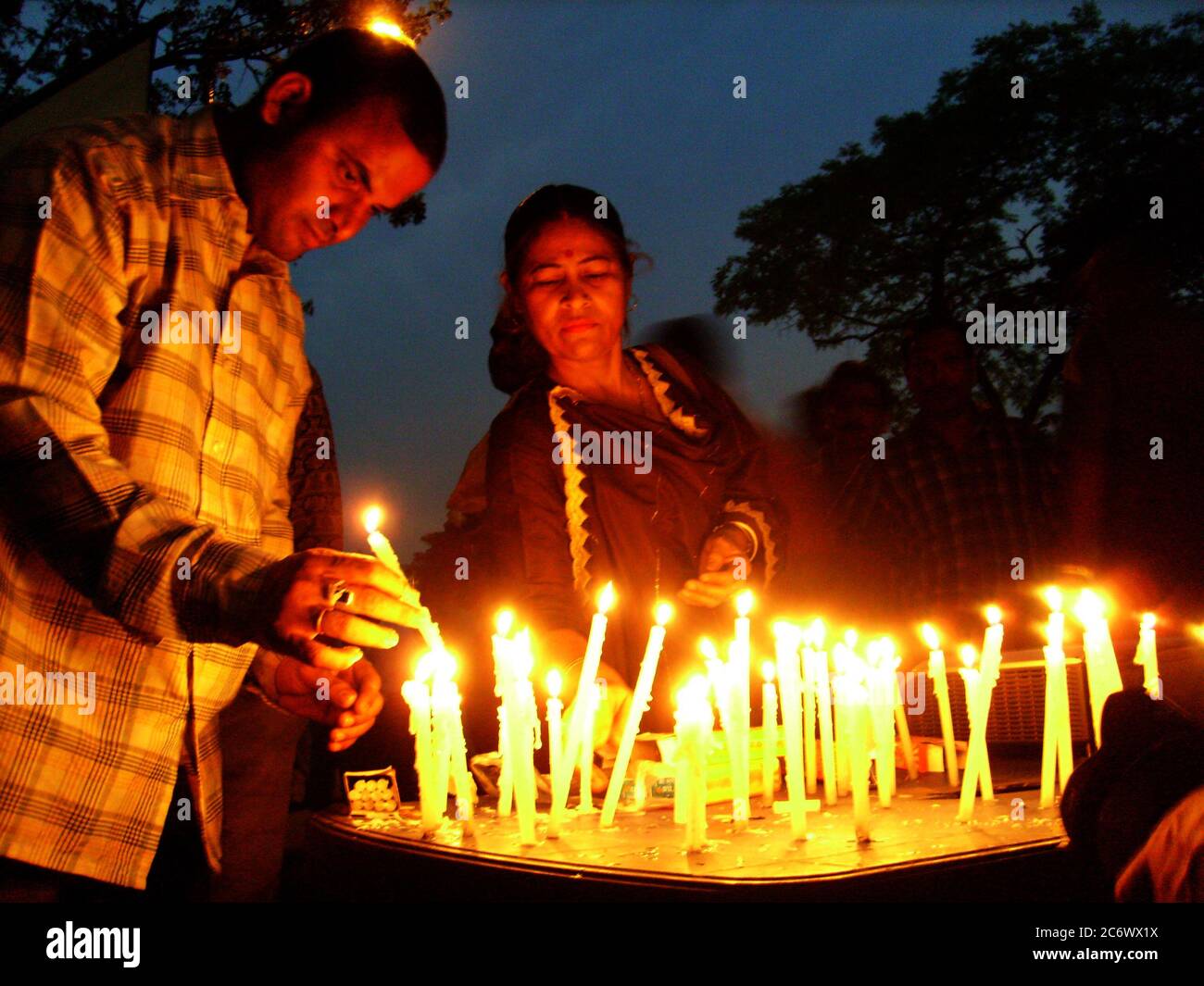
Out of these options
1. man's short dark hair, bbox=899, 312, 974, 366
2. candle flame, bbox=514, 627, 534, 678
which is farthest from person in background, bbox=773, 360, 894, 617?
candle flame, bbox=514, 627, 534, 678

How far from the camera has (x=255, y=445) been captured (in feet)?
6.29

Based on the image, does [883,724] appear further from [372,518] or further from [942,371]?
[942,371]

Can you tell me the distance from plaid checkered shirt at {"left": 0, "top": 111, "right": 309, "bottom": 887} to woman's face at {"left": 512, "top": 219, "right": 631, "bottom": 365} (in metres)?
1.36

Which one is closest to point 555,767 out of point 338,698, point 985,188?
point 338,698

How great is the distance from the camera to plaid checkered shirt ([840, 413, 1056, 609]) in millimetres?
3818

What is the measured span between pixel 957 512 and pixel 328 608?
10.2ft

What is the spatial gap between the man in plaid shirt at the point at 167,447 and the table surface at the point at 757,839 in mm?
335

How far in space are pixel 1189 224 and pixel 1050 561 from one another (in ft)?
13.9

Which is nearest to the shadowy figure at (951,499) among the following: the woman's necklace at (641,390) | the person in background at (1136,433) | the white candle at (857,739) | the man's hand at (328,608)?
the person in background at (1136,433)

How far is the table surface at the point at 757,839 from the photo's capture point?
1.51m

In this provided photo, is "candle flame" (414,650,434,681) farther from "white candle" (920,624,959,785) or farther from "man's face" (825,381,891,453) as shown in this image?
"man's face" (825,381,891,453)

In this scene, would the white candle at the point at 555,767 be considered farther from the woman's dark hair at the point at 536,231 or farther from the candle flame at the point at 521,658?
the woman's dark hair at the point at 536,231

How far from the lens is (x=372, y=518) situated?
1.54 m
